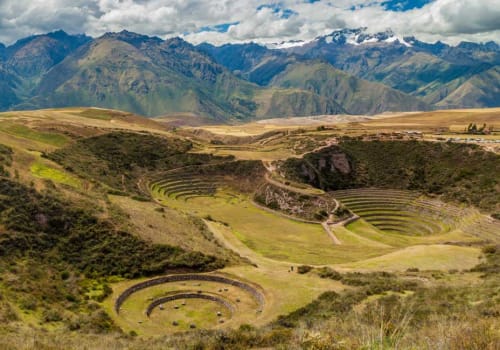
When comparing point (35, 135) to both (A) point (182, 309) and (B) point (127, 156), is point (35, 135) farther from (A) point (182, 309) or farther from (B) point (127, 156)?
(A) point (182, 309)

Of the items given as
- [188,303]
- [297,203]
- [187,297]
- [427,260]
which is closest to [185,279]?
[187,297]

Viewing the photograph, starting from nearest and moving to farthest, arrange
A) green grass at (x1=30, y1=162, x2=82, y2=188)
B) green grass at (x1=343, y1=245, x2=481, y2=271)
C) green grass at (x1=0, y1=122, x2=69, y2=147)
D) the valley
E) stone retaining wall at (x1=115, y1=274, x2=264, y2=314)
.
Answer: the valley, stone retaining wall at (x1=115, y1=274, x2=264, y2=314), green grass at (x1=343, y1=245, x2=481, y2=271), green grass at (x1=30, y1=162, x2=82, y2=188), green grass at (x1=0, y1=122, x2=69, y2=147)

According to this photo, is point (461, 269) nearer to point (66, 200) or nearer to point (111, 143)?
point (66, 200)

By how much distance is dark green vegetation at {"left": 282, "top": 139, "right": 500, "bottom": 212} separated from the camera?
103312 millimetres

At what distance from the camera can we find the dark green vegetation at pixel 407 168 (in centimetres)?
10331

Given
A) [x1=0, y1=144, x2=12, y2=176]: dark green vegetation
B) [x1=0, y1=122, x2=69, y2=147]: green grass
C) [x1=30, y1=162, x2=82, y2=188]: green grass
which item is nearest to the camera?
[x1=0, y1=144, x2=12, y2=176]: dark green vegetation

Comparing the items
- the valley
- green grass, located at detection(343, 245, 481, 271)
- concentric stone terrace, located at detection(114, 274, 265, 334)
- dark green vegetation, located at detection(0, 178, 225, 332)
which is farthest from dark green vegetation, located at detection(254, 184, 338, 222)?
concentric stone terrace, located at detection(114, 274, 265, 334)

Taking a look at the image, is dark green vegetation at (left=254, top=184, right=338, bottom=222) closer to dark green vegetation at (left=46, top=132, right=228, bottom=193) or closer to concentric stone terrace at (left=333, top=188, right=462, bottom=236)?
concentric stone terrace at (left=333, top=188, right=462, bottom=236)

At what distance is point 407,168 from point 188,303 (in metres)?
98.1

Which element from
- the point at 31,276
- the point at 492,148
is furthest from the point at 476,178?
the point at 31,276

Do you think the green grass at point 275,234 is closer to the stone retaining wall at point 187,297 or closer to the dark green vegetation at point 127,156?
the dark green vegetation at point 127,156

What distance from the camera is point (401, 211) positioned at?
334 ft

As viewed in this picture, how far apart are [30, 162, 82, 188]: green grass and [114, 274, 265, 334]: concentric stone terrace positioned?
105 feet

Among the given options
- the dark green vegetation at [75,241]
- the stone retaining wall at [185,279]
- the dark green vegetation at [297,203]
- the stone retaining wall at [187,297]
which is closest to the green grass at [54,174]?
the dark green vegetation at [75,241]
